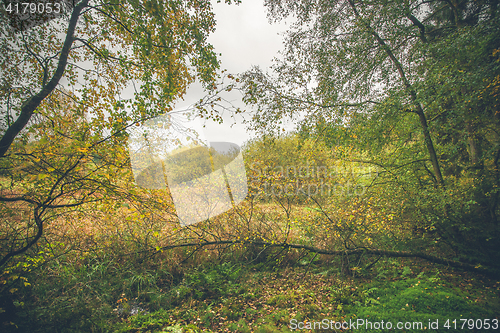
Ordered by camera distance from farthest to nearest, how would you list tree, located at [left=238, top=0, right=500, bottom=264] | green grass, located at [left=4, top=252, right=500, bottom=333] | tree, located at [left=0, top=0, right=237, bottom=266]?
1. tree, located at [left=238, top=0, right=500, bottom=264]
2. green grass, located at [left=4, top=252, right=500, bottom=333]
3. tree, located at [left=0, top=0, right=237, bottom=266]

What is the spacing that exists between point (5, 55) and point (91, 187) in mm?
2346

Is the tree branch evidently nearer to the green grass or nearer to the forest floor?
the green grass

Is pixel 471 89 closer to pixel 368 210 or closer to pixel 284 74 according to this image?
pixel 368 210

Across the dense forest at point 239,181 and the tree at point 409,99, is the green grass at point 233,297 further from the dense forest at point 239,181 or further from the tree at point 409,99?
the tree at point 409,99

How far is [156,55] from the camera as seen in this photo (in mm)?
3482

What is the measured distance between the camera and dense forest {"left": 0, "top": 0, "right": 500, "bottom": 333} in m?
2.98

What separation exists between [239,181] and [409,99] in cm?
459

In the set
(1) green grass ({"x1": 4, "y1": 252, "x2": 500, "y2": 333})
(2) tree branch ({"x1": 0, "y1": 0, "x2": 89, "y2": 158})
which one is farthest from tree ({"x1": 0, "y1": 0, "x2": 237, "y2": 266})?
(1) green grass ({"x1": 4, "y1": 252, "x2": 500, "y2": 333})

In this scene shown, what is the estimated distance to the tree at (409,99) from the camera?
4.04 m

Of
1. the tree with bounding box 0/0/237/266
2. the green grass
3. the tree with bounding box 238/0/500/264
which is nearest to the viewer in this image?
the tree with bounding box 0/0/237/266

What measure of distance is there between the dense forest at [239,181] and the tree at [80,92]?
0.03m

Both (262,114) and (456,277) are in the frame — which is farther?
(262,114)

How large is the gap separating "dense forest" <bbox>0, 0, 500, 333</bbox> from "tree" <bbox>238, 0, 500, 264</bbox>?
0.05 meters

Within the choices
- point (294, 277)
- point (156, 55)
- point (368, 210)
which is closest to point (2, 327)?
point (156, 55)
